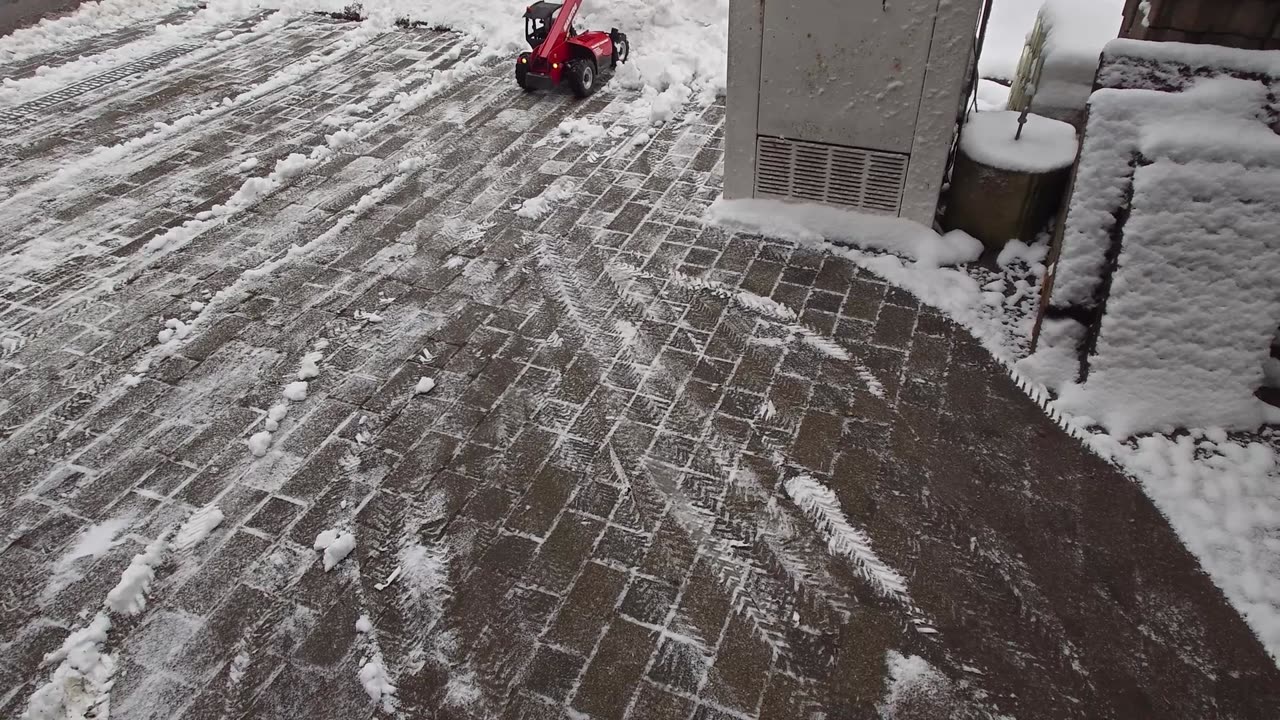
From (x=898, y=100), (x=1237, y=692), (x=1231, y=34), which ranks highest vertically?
(x=1231, y=34)

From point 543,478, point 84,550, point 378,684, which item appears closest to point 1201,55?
point 543,478

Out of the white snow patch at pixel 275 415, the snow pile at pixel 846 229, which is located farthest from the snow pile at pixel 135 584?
the snow pile at pixel 846 229

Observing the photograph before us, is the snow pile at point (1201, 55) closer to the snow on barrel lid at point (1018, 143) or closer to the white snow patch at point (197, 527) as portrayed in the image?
the snow on barrel lid at point (1018, 143)

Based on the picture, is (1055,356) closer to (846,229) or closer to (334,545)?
(846,229)

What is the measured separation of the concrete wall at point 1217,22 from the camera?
4023mm

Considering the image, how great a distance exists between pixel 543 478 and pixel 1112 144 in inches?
134

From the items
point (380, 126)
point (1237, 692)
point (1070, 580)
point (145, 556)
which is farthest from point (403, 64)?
point (1237, 692)

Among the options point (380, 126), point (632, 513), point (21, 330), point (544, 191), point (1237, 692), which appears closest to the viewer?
point (1237, 692)

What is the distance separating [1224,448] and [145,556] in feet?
17.2

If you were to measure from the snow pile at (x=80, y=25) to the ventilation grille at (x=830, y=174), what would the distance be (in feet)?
27.6

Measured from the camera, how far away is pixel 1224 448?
4035mm

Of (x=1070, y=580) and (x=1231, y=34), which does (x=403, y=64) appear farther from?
(x=1070, y=580)


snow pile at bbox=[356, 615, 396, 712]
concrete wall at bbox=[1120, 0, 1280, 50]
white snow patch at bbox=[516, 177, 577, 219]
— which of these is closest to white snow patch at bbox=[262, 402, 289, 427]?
snow pile at bbox=[356, 615, 396, 712]

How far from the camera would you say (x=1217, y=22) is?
4.14 metres
